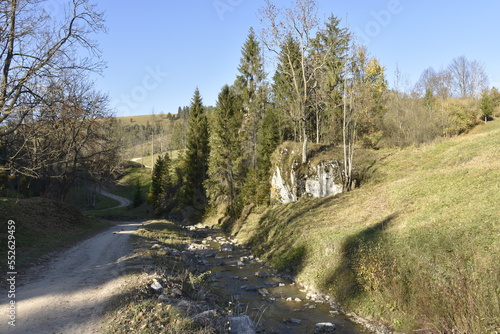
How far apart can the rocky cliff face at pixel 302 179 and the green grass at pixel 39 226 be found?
53.4 feet

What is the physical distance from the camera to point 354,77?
25.4 metres

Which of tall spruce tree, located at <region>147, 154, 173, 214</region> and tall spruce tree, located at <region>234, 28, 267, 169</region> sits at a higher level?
tall spruce tree, located at <region>234, 28, 267, 169</region>

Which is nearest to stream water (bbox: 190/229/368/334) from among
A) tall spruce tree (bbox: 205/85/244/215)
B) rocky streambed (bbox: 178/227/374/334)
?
rocky streambed (bbox: 178/227/374/334)

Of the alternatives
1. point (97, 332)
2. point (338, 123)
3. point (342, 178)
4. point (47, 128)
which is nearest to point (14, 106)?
point (47, 128)

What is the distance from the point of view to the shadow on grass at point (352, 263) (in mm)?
11655

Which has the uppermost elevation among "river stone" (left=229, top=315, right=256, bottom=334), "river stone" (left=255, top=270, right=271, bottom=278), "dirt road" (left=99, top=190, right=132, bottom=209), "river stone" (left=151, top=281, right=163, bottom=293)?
"dirt road" (left=99, top=190, right=132, bottom=209)

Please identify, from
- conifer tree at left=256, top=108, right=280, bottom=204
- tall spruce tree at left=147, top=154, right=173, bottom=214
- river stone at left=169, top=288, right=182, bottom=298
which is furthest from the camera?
tall spruce tree at left=147, top=154, right=173, bottom=214

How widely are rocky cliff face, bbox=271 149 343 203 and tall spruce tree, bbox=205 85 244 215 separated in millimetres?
9413

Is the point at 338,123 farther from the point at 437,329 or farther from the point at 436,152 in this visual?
the point at 437,329

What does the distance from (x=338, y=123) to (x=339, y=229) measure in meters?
24.9

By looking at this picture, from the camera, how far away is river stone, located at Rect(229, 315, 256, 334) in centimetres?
751

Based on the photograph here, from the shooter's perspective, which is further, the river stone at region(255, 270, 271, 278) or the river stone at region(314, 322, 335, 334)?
the river stone at region(255, 270, 271, 278)

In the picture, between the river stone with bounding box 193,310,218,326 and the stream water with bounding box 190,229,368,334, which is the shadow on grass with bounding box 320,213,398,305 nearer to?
the stream water with bounding box 190,229,368,334
